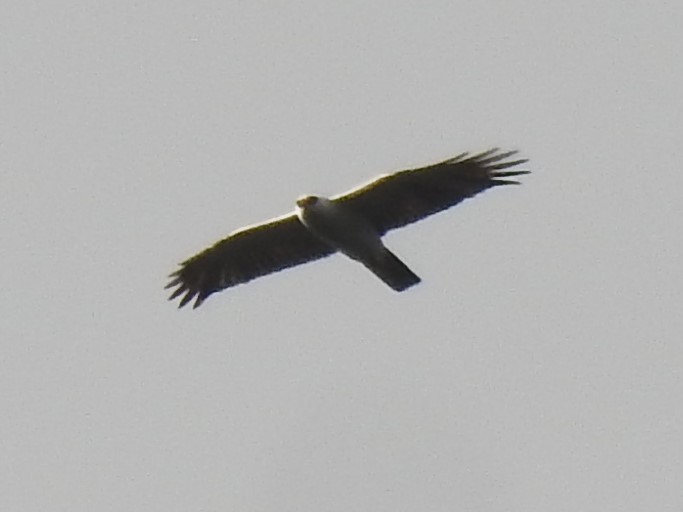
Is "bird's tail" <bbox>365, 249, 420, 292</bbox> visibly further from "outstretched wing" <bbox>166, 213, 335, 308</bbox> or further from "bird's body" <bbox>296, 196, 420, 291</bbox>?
"outstretched wing" <bbox>166, 213, 335, 308</bbox>

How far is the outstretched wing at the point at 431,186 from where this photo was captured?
32406mm

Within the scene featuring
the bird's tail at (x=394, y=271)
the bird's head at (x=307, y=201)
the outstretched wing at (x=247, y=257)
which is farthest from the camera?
the outstretched wing at (x=247, y=257)

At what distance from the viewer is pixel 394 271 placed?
3262cm

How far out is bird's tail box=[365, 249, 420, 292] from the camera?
3256 cm

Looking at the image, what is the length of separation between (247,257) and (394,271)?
219 centimetres

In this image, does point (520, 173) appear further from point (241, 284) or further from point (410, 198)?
point (241, 284)

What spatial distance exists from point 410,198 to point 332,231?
101cm

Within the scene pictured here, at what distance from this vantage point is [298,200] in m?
32.4

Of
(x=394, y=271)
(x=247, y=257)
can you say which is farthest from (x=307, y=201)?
(x=247, y=257)

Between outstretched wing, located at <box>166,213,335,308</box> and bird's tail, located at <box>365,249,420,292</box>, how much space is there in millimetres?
969

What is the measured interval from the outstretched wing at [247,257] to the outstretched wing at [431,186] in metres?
1.02

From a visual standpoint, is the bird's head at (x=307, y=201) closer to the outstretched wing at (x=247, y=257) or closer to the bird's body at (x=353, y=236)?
the bird's body at (x=353, y=236)

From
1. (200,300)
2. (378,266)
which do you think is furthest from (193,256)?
(378,266)

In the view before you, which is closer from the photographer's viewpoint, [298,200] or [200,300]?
[298,200]
